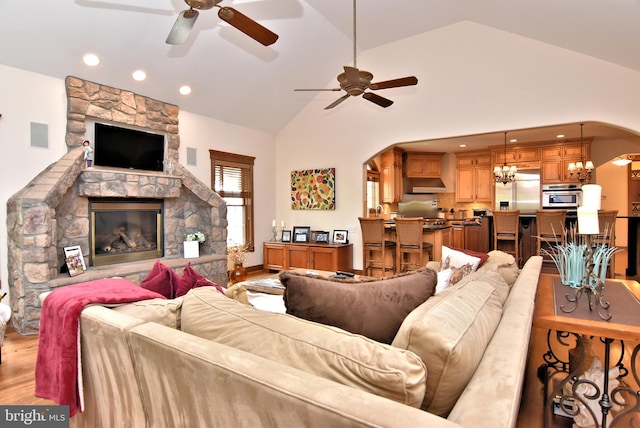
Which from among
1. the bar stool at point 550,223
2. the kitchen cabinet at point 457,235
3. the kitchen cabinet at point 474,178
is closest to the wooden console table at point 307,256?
the kitchen cabinet at point 457,235

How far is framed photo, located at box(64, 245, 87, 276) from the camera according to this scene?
393cm

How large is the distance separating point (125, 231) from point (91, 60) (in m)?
2.18

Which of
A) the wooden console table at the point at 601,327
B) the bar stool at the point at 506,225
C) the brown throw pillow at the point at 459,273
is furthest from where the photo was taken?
the bar stool at the point at 506,225

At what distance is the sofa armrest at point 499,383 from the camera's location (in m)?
0.74

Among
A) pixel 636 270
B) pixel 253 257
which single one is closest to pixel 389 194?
pixel 253 257

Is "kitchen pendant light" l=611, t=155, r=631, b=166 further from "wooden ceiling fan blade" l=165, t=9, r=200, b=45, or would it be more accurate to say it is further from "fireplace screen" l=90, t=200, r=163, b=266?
"fireplace screen" l=90, t=200, r=163, b=266

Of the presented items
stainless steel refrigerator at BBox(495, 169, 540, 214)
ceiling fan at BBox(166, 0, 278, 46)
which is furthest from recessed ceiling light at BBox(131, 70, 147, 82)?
stainless steel refrigerator at BBox(495, 169, 540, 214)

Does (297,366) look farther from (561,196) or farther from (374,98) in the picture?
(561,196)

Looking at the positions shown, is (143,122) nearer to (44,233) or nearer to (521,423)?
(44,233)

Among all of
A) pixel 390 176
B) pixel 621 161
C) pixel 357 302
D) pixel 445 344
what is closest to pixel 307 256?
pixel 390 176

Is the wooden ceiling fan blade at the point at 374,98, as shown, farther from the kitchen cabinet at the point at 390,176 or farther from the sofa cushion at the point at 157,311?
the kitchen cabinet at the point at 390,176

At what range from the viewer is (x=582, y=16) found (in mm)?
3451

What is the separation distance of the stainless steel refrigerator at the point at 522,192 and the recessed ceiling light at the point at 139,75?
731 cm

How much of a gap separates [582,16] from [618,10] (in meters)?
0.47
